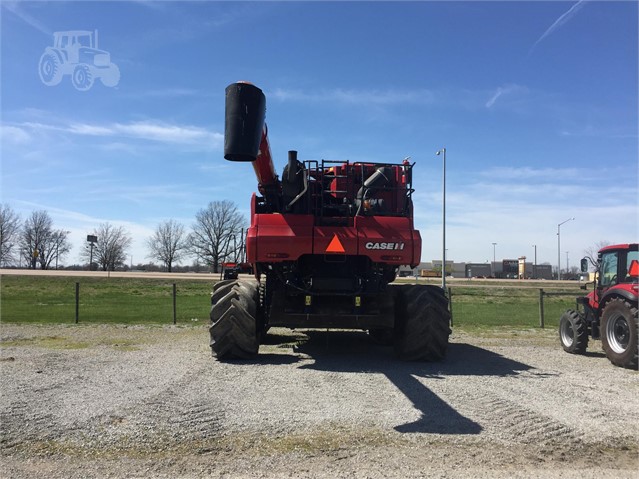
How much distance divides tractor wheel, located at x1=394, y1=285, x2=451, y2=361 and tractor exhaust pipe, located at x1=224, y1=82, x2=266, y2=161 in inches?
176

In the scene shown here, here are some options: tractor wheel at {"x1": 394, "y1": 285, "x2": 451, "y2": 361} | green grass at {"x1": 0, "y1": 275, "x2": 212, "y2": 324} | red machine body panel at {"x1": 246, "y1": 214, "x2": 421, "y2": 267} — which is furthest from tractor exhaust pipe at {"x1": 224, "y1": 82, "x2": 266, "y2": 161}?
green grass at {"x1": 0, "y1": 275, "x2": 212, "y2": 324}

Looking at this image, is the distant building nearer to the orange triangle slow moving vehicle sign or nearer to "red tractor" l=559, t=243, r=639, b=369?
"red tractor" l=559, t=243, r=639, b=369

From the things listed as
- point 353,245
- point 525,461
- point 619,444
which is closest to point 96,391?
point 353,245

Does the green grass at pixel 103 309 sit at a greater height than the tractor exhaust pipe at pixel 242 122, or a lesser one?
lesser

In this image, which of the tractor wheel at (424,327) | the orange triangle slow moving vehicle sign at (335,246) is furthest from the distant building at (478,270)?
the orange triangle slow moving vehicle sign at (335,246)

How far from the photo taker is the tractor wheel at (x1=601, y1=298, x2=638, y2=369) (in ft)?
29.6

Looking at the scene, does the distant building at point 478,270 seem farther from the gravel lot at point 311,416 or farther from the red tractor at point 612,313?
the gravel lot at point 311,416

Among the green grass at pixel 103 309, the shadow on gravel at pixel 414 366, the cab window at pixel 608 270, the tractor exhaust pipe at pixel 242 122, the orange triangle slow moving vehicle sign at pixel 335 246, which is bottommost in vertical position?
the green grass at pixel 103 309

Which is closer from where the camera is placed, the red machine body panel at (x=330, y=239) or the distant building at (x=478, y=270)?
the red machine body panel at (x=330, y=239)

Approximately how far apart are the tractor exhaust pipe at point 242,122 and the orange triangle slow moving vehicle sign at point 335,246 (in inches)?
106

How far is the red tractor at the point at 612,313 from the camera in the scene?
933 cm

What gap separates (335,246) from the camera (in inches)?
337

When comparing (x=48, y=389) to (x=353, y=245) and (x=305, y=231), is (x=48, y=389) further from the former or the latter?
(x=353, y=245)

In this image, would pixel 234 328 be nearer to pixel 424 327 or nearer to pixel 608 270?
pixel 424 327
